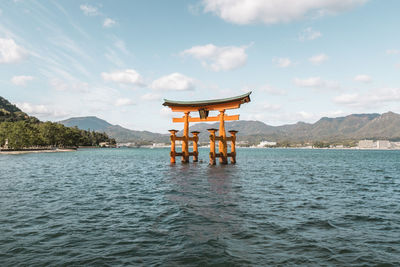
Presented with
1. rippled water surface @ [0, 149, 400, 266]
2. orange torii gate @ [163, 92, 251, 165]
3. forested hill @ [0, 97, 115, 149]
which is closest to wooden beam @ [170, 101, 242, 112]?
orange torii gate @ [163, 92, 251, 165]

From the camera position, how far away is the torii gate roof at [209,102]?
1238 inches

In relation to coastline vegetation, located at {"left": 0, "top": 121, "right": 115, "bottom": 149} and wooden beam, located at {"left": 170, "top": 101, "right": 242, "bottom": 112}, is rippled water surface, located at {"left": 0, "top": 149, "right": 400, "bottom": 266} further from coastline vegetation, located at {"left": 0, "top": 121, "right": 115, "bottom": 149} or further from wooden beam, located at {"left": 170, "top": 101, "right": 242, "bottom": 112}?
coastline vegetation, located at {"left": 0, "top": 121, "right": 115, "bottom": 149}

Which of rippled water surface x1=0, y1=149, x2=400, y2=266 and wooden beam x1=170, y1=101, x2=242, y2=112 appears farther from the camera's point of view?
wooden beam x1=170, y1=101, x2=242, y2=112

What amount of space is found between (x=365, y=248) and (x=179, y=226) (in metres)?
5.65

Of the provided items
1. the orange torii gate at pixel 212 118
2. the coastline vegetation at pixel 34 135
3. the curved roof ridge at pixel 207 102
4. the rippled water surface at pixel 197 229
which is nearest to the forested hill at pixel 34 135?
the coastline vegetation at pixel 34 135

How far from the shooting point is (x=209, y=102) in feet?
112

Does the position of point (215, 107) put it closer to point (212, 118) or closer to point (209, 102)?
point (209, 102)

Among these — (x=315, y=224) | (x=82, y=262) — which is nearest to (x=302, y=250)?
(x=315, y=224)

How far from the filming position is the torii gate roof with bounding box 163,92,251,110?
31438 millimetres

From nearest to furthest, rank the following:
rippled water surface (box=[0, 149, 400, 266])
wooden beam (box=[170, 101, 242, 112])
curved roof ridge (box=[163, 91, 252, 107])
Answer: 1. rippled water surface (box=[0, 149, 400, 266])
2. curved roof ridge (box=[163, 91, 252, 107])
3. wooden beam (box=[170, 101, 242, 112])

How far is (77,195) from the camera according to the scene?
1402 centimetres

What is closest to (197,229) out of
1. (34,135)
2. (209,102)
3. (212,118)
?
(209,102)

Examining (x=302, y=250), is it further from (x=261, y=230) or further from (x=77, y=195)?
(x=77, y=195)

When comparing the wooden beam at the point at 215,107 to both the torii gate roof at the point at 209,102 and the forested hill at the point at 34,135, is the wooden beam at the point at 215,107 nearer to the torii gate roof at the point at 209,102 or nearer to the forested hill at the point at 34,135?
the torii gate roof at the point at 209,102
